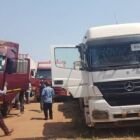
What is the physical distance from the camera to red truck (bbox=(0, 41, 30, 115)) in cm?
1884

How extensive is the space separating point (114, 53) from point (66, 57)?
5.58ft

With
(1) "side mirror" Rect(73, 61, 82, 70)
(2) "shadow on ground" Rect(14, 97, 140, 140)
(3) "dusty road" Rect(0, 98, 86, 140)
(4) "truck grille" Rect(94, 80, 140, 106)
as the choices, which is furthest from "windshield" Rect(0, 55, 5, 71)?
(4) "truck grille" Rect(94, 80, 140, 106)

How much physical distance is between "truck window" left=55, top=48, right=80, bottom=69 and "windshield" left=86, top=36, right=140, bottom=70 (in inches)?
38.8

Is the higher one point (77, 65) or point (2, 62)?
point (2, 62)

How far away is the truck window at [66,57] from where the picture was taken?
575 inches

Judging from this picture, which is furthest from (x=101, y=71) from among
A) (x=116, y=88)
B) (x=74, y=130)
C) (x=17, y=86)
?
(x=17, y=86)

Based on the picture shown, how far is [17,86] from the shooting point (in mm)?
21156

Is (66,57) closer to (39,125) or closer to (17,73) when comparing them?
(39,125)

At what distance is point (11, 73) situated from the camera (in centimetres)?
1916

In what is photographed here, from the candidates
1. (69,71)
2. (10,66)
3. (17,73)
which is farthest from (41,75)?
(69,71)

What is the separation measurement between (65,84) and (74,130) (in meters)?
2.08

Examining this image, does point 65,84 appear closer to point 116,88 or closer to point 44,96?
point 116,88

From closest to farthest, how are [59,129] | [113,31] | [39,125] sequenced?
1. [113,31]
2. [59,129]
3. [39,125]

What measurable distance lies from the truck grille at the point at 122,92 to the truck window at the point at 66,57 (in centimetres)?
150
